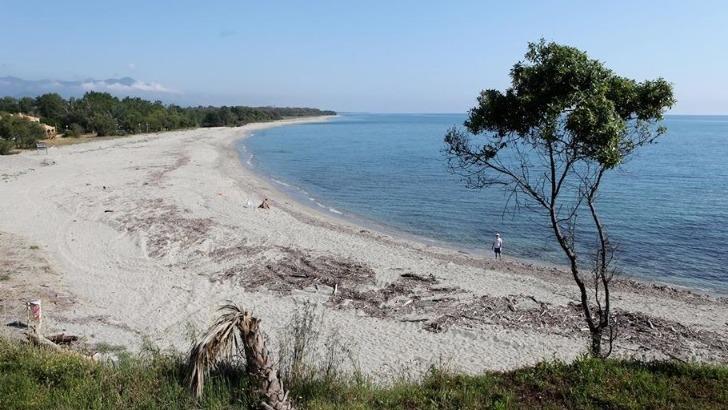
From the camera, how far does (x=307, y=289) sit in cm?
1680

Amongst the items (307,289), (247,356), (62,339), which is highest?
(247,356)

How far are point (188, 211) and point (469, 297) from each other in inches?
645

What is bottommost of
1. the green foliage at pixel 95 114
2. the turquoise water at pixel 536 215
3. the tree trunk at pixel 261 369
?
the turquoise water at pixel 536 215

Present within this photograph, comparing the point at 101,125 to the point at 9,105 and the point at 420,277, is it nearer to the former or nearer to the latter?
the point at 9,105

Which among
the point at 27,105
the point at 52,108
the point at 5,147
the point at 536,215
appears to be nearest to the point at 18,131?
the point at 5,147

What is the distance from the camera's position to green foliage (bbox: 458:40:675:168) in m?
7.17

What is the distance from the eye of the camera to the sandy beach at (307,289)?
13227mm

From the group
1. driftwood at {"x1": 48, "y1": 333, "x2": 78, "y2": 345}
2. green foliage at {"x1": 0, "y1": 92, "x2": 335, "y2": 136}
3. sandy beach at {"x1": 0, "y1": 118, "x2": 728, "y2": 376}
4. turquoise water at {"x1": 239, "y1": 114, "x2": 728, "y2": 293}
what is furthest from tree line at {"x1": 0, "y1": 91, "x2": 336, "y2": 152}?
driftwood at {"x1": 48, "y1": 333, "x2": 78, "y2": 345}

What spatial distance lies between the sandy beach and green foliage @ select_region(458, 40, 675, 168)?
4.02 metres

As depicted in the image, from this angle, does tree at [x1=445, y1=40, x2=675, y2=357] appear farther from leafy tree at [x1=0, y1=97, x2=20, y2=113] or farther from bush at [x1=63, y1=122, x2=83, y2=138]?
leafy tree at [x1=0, y1=97, x2=20, y2=113]

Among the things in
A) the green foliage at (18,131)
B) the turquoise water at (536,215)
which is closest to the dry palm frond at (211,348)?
the turquoise water at (536,215)

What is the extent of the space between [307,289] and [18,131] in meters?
54.6

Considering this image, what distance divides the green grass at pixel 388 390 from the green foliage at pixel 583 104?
3.00m

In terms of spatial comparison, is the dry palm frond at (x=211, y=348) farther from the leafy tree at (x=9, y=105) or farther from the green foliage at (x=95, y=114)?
the leafy tree at (x=9, y=105)
